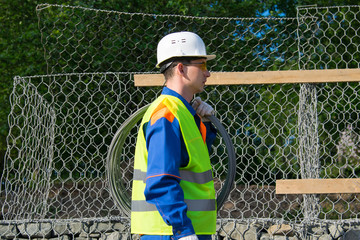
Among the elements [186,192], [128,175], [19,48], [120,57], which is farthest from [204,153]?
[19,48]

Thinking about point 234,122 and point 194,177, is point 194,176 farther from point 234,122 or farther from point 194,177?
point 234,122

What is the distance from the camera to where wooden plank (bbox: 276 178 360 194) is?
311 cm

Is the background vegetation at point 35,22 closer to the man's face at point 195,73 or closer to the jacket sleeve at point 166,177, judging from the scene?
the man's face at point 195,73

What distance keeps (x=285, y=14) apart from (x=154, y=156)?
657 centimetres

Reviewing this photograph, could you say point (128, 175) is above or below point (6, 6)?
below

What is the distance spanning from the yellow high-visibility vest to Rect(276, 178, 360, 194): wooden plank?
44.5 inches

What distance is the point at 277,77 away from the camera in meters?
3.32

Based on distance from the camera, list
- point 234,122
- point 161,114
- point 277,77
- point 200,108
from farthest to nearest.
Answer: point 234,122, point 277,77, point 200,108, point 161,114

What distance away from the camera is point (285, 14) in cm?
→ 797

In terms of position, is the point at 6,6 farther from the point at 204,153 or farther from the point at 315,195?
the point at 204,153

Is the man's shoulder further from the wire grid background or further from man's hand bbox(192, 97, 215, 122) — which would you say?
the wire grid background

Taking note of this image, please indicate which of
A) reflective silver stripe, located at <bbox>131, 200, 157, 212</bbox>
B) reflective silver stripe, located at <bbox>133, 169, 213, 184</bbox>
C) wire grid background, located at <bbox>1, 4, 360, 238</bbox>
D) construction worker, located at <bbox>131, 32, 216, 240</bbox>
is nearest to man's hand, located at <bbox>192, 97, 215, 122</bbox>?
construction worker, located at <bbox>131, 32, 216, 240</bbox>

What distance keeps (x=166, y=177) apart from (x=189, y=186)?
19 cm

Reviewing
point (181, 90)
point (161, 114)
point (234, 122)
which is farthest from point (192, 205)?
point (234, 122)
